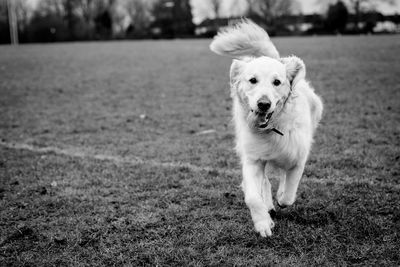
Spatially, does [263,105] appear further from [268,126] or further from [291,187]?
[291,187]

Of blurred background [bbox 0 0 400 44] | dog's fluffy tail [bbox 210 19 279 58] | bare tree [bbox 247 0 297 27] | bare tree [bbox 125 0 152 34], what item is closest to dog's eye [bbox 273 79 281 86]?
dog's fluffy tail [bbox 210 19 279 58]

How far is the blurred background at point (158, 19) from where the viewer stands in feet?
189

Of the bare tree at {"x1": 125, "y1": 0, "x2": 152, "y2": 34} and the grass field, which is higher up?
the bare tree at {"x1": 125, "y1": 0, "x2": 152, "y2": 34}

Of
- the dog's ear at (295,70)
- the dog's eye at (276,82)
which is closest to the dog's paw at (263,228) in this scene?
the dog's eye at (276,82)

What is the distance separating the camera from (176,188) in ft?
16.3

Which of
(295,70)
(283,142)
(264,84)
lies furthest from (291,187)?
(295,70)

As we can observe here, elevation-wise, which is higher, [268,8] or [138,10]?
[138,10]

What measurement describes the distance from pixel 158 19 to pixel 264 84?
7436cm

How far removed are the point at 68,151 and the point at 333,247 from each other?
15.3 feet

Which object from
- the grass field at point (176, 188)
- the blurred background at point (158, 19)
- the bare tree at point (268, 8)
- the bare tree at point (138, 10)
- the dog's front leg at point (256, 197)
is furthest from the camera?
the bare tree at point (138, 10)

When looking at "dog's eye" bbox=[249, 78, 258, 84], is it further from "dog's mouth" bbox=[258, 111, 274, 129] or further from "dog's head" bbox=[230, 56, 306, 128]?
"dog's mouth" bbox=[258, 111, 274, 129]

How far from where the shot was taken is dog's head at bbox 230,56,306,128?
3.67 m

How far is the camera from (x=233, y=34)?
5043 mm

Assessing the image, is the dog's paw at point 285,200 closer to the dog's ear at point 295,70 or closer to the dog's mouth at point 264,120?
the dog's mouth at point 264,120
